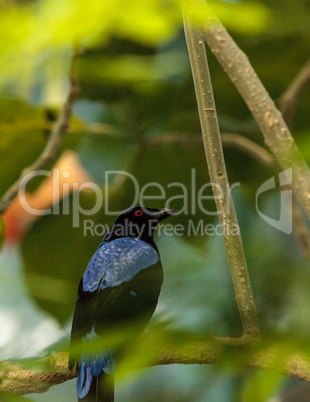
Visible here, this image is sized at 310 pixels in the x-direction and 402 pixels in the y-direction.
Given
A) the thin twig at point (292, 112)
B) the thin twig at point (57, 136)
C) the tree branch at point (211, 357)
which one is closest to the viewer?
the tree branch at point (211, 357)

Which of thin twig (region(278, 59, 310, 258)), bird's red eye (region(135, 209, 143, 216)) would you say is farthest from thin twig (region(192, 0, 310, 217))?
thin twig (region(278, 59, 310, 258))

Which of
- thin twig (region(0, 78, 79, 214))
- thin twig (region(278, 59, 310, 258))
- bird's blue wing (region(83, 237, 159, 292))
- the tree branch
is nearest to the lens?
the tree branch

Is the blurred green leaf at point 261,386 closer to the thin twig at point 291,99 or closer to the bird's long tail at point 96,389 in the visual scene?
the bird's long tail at point 96,389

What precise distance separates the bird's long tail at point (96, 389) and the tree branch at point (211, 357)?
38 millimetres

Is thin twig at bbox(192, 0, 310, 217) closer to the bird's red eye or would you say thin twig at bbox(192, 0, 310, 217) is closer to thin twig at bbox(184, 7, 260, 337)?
thin twig at bbox(184, 7, 260, 337)

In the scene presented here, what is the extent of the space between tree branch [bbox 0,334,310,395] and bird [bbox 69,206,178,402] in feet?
0.04

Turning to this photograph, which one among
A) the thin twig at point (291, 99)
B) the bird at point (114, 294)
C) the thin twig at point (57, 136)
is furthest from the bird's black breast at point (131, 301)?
the thin twig at point (291, 99)

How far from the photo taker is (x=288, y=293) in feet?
0.92

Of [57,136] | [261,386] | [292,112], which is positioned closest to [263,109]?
[261,386]

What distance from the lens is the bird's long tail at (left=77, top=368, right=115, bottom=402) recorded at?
25cm

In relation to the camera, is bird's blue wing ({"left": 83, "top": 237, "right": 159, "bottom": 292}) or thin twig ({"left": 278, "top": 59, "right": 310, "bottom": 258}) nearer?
bird's blue wing ({"left": 83, "top": 237, "right": 159, "bottom": 292})

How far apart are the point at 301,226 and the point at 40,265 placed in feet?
0.94

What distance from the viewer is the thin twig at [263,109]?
23 cm

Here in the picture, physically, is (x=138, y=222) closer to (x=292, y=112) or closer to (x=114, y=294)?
(x=114, y=294)
